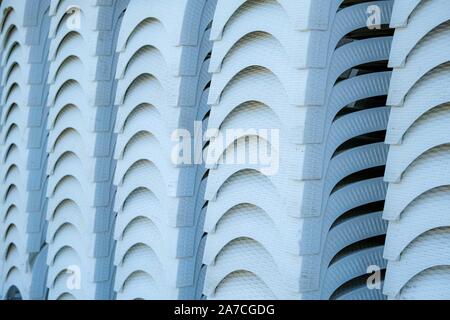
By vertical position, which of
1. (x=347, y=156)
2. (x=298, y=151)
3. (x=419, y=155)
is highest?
(x=347, y=156)

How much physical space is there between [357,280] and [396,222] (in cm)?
286

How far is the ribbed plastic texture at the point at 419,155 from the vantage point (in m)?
13.9

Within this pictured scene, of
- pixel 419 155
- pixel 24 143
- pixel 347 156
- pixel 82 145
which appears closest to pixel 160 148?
pixel 82 145

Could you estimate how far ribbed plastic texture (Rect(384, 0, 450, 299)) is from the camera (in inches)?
546

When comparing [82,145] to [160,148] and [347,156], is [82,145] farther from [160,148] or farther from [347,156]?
[347,156]

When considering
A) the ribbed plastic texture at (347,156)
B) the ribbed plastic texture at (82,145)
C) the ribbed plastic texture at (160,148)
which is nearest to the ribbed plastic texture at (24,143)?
the ribbed plastic texture at (82,145)

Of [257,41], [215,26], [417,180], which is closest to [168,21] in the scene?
[215,26]

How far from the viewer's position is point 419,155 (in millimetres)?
14305

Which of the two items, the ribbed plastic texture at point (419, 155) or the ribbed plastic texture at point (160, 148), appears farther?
the ribbed plastic texture at point (160, 148)

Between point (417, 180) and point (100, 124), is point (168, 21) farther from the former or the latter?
point (417, 180)

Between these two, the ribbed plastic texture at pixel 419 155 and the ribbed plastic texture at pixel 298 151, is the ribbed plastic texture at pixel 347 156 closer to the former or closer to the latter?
the ribbed plastic texture at pixel 298 151

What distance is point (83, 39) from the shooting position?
23.7 metres

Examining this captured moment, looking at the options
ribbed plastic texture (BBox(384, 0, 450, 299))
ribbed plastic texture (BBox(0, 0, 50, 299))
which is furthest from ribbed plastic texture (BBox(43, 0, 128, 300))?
ribbed plastic texture (BBox(384, 0, 450, 299))

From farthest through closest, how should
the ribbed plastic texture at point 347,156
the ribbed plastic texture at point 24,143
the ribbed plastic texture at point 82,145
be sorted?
1. the ribbed plastic texture at point 24,143
2. the ribbed plastic texture at point 82,145
3. the ribbed plastic texture at point 347,156
